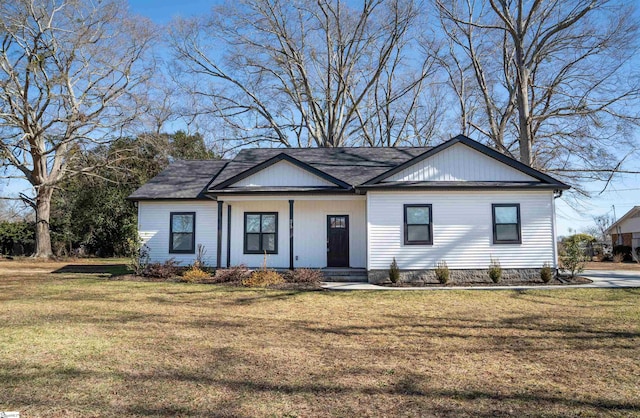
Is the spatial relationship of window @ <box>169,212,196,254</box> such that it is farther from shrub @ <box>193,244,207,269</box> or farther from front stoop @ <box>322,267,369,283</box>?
front stoop @ <box>322,267,369,283</box>

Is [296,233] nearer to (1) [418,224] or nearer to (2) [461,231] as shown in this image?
(1) [418,224]

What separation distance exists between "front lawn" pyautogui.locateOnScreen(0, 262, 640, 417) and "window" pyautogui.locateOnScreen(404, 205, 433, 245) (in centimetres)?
410

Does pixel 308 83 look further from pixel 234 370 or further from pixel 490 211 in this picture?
pixel 234 370

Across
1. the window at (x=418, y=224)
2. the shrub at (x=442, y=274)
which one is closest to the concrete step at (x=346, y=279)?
the window at (x=418, y=224)

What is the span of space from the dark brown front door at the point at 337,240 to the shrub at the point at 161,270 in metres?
5.78

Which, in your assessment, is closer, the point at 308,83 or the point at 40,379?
the point at 40,379

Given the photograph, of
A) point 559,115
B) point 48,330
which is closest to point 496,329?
point 48,330

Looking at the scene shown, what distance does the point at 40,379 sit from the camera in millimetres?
4836

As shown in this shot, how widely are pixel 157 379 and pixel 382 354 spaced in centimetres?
299

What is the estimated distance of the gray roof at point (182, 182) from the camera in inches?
681

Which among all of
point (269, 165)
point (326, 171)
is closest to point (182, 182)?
point (269, 165)

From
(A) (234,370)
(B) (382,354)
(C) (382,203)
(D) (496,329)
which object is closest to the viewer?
(A) (234,370)

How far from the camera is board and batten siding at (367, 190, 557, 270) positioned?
48.0ft

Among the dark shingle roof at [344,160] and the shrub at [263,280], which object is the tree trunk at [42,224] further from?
the shrub at [263,280]
